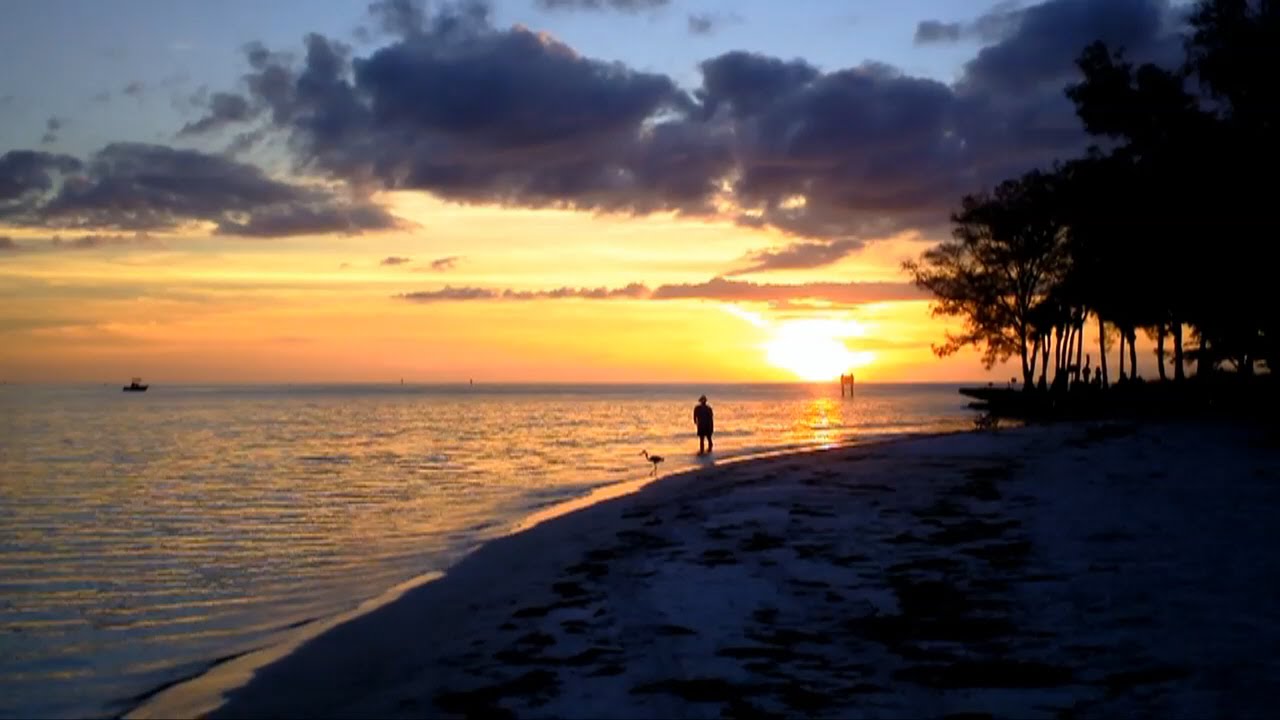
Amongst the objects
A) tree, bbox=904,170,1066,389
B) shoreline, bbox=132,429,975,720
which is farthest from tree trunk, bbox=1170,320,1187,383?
shoreline, bbox=132,429,975,720

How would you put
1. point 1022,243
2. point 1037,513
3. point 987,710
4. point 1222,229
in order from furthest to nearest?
point 1022,243, point 1222,229, point 1037,513, point 987,710

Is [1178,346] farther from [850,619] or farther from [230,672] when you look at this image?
[230,672]

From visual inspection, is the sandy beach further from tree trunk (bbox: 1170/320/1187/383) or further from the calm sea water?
tree trunk (bbox: 1170/320/1187/383)

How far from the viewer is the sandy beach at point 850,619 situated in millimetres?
8156

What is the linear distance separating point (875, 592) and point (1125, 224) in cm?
2169

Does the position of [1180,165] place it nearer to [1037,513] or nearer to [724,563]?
[1037,513]

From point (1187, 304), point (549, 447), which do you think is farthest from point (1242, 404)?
point (549, 447)

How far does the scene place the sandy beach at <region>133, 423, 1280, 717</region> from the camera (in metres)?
8.16

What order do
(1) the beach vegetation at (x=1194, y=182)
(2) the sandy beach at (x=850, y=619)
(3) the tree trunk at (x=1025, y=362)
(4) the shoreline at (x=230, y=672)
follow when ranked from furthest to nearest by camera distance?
(3) the tree trunk at (x=1025, y=362) → (1) the beach vegetation at (x=1194, y=182) → (4) the shoreline at (x=230, y=672) → (2) the sandy beach at (x=850, y=619)

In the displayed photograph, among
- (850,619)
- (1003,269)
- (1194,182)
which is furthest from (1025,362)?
(850,619)

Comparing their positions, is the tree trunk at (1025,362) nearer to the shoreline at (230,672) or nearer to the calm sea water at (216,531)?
the calm sea water at (216,531)

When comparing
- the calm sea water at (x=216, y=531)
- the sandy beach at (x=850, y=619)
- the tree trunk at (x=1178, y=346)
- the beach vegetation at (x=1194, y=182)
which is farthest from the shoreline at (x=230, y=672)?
the tree trunk at (x=1178, y=346)

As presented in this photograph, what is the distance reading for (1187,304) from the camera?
110 feet

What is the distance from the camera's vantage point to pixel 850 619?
1058 centimetres
